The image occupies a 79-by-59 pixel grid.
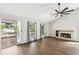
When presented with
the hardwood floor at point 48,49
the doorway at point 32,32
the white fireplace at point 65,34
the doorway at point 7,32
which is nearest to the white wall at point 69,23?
the white fireplace at point 65,34

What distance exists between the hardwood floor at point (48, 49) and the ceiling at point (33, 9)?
0.71 metres

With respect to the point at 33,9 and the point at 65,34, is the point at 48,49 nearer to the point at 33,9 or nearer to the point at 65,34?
the point at 65,34

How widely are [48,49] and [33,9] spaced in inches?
49.2

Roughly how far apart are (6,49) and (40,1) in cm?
151

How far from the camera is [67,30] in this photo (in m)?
2.90

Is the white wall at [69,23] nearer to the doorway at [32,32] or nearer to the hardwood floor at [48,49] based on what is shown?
the hardwood floor at [48,49]

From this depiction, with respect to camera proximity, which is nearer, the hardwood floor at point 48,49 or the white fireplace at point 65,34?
the hardwood floor at point 48,49

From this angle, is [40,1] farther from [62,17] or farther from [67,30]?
[67,30]

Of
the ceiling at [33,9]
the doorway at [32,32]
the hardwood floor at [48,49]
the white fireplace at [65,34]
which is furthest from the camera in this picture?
the doorway at [32,32]

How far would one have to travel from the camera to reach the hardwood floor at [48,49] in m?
2.71

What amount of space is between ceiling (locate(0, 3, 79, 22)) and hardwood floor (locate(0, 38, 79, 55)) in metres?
0.71

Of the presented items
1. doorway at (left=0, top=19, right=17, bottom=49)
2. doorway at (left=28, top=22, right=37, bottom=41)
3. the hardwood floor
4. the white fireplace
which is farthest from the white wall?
doorway at (left=0, top=19, right=17, bottom=49)

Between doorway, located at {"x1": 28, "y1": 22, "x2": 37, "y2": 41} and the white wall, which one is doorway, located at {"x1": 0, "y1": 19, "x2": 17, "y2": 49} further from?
the white wall
